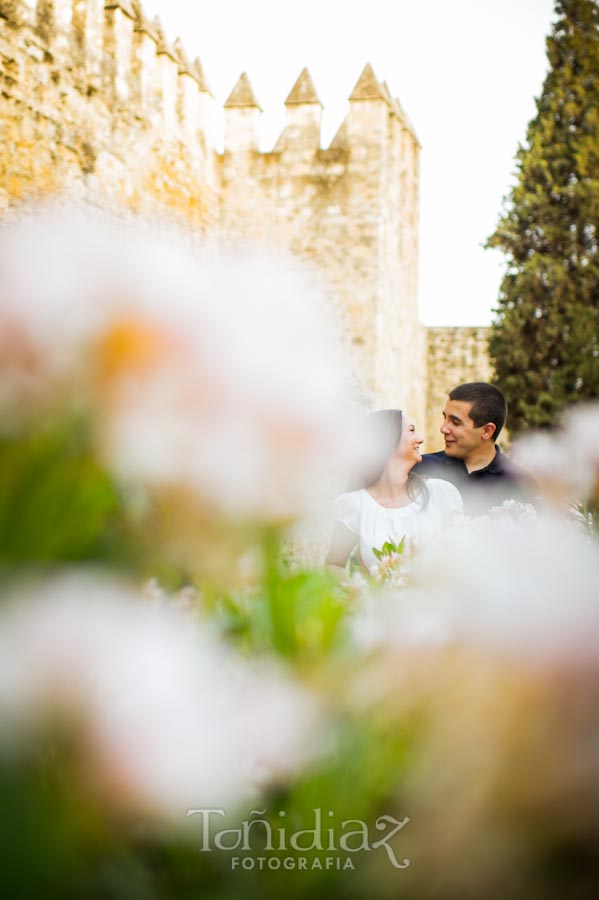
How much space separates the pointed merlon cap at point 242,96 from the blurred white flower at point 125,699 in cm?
1228

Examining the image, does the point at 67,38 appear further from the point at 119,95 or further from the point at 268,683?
the point at 268,683

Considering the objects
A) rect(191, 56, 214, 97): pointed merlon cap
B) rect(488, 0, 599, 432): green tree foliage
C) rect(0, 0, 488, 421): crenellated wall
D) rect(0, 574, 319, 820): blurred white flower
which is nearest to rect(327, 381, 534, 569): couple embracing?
rect(0, 574, 319, 820): blurred white flower

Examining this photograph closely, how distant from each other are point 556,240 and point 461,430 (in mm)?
11629

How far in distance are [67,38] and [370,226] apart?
16.0 feet

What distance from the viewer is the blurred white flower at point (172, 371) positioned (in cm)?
44

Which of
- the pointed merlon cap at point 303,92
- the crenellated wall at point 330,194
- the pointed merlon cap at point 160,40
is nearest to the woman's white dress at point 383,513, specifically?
the pointed merlon cap at point 160,40

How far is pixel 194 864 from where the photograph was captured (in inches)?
16.8

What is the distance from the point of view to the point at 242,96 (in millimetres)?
11773

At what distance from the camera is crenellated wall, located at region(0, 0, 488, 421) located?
764 centimetres

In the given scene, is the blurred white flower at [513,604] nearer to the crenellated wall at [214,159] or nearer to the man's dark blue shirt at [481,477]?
the man's dark blue shirt at [481,477]

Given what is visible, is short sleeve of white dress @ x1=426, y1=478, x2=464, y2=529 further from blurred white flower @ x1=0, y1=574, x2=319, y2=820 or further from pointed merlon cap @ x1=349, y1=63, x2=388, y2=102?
pointed merlon cap @ x1=349, y1=63, x2=388, y2=102

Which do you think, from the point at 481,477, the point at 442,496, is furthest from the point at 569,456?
the point at 481,477

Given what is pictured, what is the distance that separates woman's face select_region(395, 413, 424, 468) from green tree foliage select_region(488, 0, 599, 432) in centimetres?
1113

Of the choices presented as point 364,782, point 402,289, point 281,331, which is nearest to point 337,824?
point 364,782
